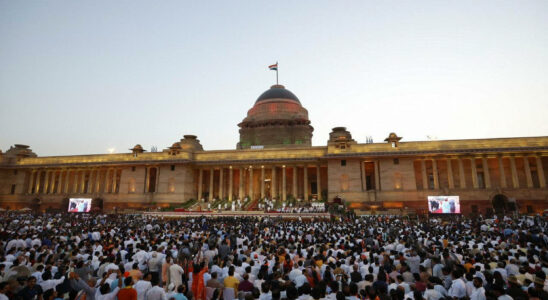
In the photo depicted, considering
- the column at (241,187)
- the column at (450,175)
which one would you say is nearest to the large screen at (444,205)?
the column at (450,175)

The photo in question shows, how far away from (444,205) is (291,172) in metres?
26.6

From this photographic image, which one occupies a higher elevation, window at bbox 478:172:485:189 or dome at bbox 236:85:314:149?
dome at bbox 236:85:314:149

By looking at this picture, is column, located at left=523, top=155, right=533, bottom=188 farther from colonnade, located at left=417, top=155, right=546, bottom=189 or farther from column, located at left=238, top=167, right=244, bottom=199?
column, located at left=238, top=167, right=244, bottom=199

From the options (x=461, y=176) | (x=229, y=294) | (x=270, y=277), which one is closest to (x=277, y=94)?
(x=461, y=176)

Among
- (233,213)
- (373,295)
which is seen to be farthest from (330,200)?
(373,295)

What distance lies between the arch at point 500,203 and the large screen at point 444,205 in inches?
399

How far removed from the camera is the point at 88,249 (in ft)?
44.1

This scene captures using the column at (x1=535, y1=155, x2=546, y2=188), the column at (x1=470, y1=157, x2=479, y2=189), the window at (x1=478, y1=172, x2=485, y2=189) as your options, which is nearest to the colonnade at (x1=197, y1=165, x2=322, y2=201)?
A: the column at (x1=470, y1=157, x2=479, y2=189)

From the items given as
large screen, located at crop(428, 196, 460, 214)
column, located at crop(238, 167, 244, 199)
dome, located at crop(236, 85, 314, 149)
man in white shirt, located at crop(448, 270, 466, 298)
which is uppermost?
dome, located at crop(236, 85, 314, 149)

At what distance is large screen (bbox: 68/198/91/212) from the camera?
46.8 meters

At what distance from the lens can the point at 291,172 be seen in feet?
190

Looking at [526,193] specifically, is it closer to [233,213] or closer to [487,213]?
[487,213]

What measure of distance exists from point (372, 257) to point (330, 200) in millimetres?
35797

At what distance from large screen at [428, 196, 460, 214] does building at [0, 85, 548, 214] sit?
5.92 meters
